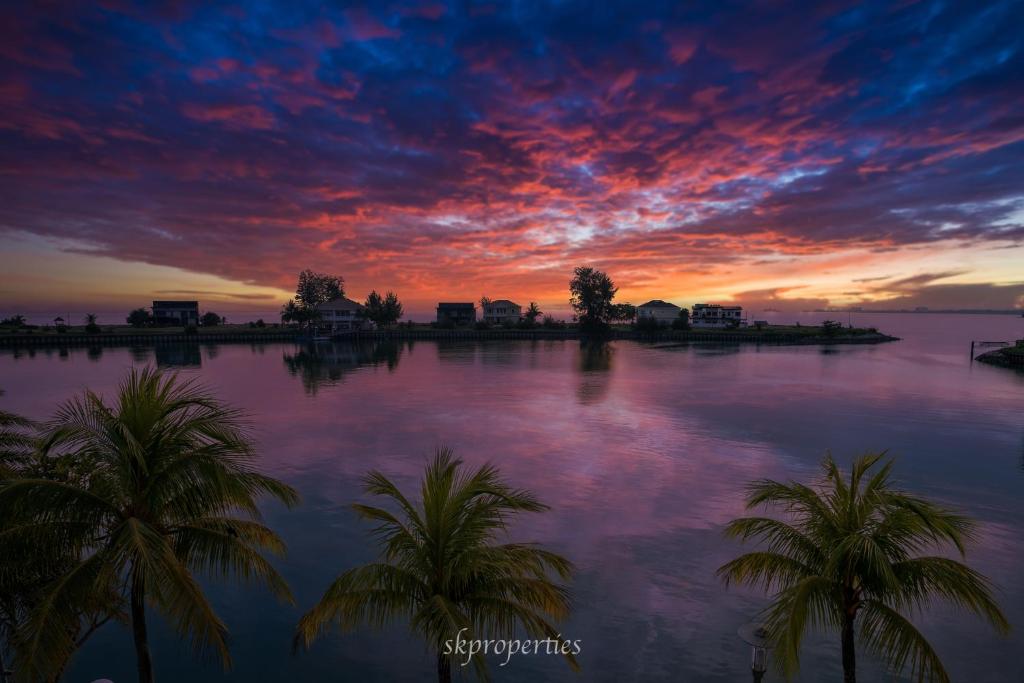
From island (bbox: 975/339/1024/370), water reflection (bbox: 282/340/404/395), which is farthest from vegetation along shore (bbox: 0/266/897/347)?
island (bbox: 975/339/1024/370)

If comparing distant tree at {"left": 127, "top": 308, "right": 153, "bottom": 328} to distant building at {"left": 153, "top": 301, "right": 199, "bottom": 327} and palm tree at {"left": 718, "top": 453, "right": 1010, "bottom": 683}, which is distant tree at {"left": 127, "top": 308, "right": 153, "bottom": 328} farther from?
palm tree at {"left": 718, "top": 453, "right": 1010, "bottom": 683}

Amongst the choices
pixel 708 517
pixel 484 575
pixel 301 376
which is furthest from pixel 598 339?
pixel 484 575

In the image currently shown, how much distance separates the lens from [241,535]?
10.9 metres

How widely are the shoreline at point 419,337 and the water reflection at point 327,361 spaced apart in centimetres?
2154

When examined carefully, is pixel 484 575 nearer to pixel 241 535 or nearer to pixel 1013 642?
pixel 241 535

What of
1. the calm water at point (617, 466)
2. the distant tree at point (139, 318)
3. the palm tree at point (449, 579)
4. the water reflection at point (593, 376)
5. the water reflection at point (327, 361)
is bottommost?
the calm water at point (617, 466)

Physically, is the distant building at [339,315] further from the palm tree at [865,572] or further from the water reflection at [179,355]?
the palm tree at [865,572]

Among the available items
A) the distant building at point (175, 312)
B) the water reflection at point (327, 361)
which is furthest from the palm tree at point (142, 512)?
the distant building at point (175, 312)

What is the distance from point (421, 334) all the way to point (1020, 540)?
15759 cm

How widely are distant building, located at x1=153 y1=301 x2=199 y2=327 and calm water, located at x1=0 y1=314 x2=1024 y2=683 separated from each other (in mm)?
94674

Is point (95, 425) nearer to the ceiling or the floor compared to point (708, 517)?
nearer to the ceiling

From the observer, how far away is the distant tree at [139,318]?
175750mm

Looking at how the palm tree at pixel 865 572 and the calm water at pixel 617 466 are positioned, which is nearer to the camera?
the palm tree at pixel 865 572

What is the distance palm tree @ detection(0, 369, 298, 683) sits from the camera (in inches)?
325
